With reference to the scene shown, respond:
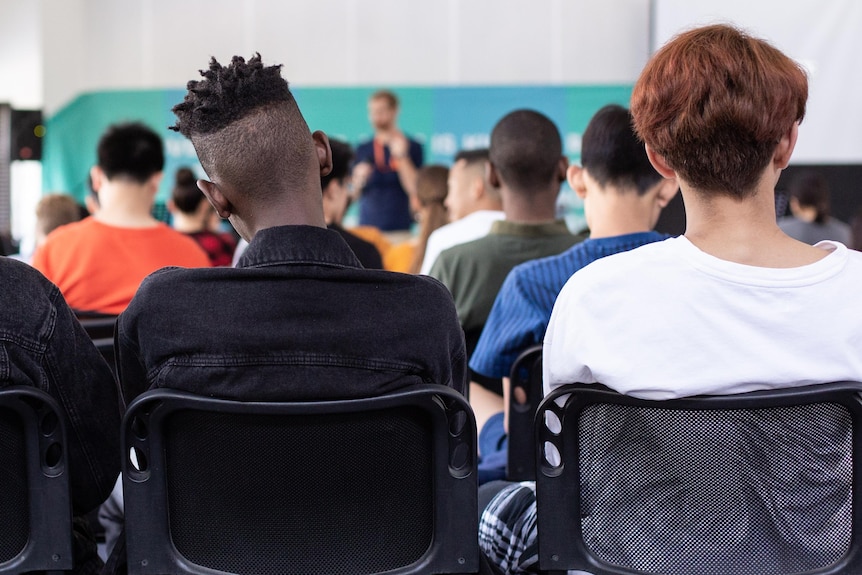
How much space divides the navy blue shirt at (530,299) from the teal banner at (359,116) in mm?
6609

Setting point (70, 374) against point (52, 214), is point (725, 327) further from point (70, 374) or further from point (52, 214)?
point (52, 214)

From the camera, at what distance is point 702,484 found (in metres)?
1.16

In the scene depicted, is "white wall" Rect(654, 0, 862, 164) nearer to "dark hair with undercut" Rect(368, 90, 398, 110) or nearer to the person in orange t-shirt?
"dark hair with undercut" Rect(368, 90, 398, 110)

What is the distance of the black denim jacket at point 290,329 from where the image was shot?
118 centimetres

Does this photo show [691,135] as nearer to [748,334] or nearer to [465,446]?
[748,334]

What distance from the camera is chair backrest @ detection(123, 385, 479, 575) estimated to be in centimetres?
117

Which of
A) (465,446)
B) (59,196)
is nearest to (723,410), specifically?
(465,446)

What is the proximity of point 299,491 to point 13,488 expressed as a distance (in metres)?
0.41

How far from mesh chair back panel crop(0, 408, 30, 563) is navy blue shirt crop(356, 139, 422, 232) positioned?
248 inches

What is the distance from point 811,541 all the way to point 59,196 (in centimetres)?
414

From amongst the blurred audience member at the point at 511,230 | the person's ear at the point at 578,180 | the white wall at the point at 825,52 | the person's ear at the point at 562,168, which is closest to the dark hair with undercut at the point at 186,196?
the blurred audience member at the point at 511,230

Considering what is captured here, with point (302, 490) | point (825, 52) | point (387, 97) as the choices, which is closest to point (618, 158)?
point (302, 490)

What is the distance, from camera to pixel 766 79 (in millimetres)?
1198

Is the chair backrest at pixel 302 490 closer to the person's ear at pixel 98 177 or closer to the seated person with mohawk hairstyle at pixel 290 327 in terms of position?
the seated person with mohawk hairstyle at pixel 290 327
